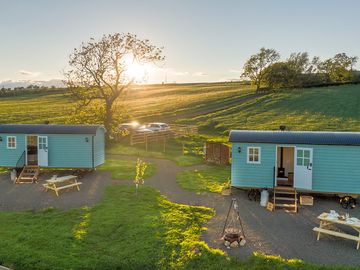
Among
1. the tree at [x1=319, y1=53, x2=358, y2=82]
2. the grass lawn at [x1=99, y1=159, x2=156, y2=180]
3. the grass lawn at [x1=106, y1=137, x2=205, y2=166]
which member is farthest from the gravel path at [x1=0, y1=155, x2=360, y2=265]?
the tree at [x1=319, y1=53, x2=358, y2=82]

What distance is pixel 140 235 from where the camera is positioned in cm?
1423

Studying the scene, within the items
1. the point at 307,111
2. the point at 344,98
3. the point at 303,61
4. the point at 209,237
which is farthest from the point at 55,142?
the point at 303,61

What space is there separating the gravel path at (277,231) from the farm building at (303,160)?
106 cm

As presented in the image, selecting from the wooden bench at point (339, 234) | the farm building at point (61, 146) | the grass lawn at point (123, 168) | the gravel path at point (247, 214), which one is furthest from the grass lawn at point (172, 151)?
the wooden bench at point (339, 234)

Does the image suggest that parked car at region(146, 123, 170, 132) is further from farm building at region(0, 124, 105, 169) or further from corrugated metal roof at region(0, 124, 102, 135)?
corrugated metal roof at region(0, 124, 102, 135)

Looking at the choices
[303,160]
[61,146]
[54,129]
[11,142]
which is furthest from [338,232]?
[11,142]

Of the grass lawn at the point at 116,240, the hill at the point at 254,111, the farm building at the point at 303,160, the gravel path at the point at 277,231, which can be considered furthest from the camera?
the hill at the point at 254,111

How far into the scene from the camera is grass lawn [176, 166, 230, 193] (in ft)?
70.8

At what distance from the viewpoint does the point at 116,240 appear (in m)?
14.0

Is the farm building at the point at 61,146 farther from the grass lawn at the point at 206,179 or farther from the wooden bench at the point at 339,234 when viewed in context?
the wooden bench at the point at 339,234

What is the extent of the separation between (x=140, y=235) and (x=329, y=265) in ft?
22.7

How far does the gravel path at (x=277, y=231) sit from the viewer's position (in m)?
12.7

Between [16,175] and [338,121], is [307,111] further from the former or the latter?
[16,175]

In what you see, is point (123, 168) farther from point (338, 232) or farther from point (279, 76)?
point (279, 76)
